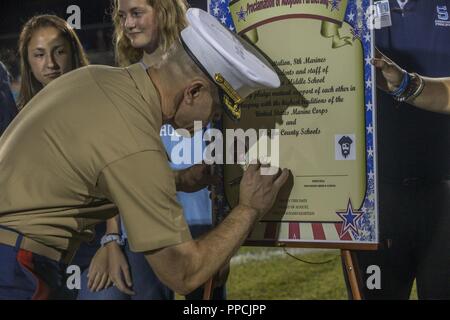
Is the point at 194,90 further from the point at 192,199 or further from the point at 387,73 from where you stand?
the point at 387,73

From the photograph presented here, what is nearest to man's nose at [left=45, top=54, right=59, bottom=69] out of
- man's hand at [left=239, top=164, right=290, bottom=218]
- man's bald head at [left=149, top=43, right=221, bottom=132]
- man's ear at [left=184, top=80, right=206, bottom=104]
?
man's bald head at [left=149, top=43, right=221, bottom=132]

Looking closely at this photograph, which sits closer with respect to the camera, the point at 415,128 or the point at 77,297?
the point at 415,128

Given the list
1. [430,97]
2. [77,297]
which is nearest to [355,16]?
[430,97]

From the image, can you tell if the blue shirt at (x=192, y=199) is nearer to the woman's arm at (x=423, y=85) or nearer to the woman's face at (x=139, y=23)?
the woman's face at (x=139, y=23)

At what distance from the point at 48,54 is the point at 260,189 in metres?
1.07

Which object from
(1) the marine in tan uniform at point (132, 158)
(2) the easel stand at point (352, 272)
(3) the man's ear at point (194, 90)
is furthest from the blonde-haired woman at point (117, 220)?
(2) the easel stand at point (352, 272)

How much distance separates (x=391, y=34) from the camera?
2613 mm

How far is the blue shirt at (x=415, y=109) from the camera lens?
2.56 m

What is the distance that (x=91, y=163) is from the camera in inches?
102

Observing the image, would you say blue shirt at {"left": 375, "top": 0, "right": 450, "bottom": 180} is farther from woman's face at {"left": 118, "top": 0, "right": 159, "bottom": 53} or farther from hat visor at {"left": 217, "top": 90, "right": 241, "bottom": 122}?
woman's face at {"left": 118, "top": 0, "right": 159, "bottom": 53}

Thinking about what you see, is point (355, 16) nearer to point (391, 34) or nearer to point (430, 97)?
point (391, 34)

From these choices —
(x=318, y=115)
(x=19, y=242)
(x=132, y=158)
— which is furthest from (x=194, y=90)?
(x=19, y=242)

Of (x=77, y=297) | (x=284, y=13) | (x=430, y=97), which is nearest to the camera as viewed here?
(x=430, y=97)
